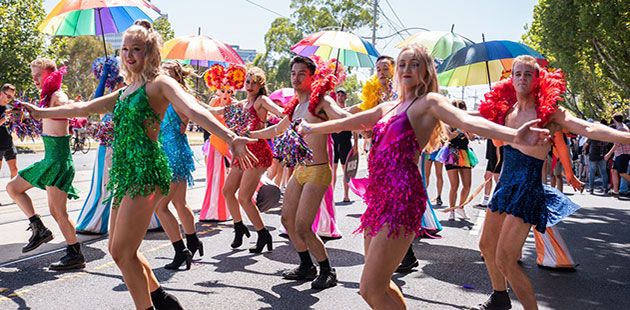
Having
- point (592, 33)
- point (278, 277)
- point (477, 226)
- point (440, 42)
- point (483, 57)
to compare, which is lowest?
point (477, 226)

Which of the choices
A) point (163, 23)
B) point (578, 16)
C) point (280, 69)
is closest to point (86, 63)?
point (280, 69)

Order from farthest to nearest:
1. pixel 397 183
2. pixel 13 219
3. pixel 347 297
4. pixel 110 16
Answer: pixel 13 219 < pixel 110 16 < pixel 347 297 < pixel 397 183

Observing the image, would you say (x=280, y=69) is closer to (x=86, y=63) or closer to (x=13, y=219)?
(x=86, y=63)

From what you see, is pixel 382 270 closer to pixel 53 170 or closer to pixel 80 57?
pixel 53 170

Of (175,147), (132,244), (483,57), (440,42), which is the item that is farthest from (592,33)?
(132,244)

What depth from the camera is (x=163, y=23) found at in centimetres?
3281

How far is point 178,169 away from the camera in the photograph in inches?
231

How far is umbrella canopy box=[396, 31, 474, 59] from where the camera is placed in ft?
29.1

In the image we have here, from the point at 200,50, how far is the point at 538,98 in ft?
15.7

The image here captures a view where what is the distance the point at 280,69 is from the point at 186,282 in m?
46.2

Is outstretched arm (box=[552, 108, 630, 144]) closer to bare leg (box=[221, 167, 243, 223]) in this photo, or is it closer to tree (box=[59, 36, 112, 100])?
bare leg (box=[221, 167, 243, 223])

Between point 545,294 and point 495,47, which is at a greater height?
point 495,47

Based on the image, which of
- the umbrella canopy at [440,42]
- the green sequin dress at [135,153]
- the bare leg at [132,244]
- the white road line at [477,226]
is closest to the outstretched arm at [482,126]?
the green sequin dress at [135,153]

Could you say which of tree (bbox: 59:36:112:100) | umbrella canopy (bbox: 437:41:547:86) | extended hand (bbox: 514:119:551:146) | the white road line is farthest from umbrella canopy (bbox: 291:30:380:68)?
tree (bbox: 59:36:112:100)
